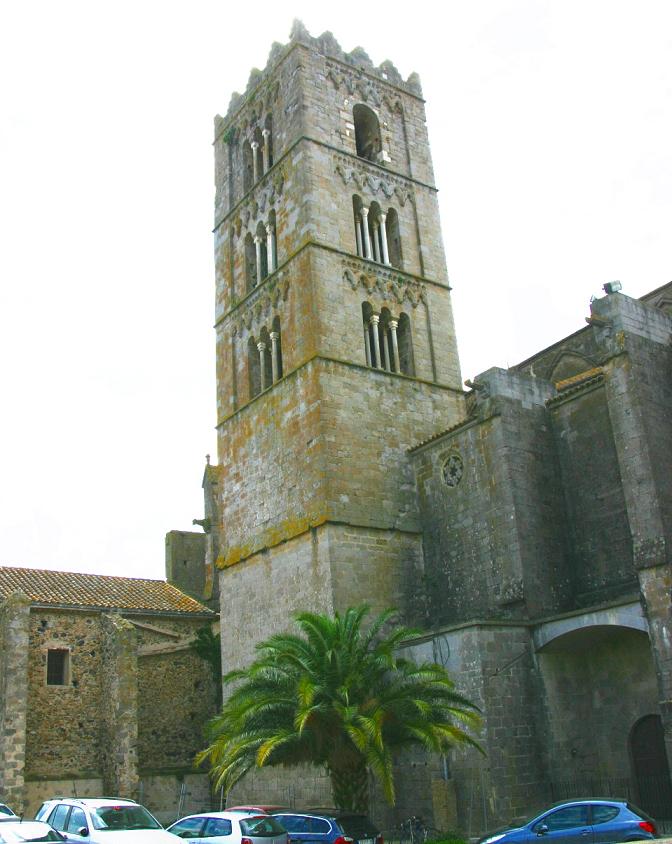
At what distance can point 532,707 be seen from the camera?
19.1 metres

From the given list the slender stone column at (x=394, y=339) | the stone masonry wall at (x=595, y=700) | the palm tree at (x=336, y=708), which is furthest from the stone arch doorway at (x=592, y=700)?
the slender stone column at (x=394, y=339)

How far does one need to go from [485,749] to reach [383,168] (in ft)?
64.0

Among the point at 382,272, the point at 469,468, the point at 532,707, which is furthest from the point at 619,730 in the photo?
the point at 382,272

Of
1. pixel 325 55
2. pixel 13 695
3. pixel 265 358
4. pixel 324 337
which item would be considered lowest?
pixel 13 695

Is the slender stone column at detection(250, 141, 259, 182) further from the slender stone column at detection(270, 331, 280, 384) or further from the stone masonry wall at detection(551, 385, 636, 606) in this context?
the stone masonry wall at detection(551, 385, 636, 606)

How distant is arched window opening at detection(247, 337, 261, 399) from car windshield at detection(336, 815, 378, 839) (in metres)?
15.4

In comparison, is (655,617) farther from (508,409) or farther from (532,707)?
(508,409)

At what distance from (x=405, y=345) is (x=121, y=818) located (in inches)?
693

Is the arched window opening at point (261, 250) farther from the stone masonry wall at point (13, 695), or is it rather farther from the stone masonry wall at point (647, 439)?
the stone masonry wall at point (647, 439)

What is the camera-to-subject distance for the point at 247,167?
32188mm

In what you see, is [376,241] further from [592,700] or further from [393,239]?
[592,700]

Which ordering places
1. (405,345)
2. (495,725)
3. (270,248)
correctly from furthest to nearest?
(270,248), (405,345), (495,725)

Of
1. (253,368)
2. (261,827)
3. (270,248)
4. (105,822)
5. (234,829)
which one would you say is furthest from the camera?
(270,248)

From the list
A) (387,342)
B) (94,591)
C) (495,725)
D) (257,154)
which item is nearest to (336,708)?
(495,725)
